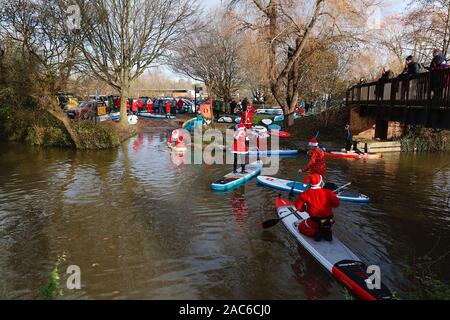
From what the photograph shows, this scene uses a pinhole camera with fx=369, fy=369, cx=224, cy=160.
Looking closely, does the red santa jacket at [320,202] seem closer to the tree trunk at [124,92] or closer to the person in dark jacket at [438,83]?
the person in dark jacket at [438,83]

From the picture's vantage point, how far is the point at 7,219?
356 inches

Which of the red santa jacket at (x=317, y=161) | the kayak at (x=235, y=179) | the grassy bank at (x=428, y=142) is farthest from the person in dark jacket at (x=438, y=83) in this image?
the grassy bank at (x=428, y=142)

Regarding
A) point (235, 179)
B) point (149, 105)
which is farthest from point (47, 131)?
point (149, 105)

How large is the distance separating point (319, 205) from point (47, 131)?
61.0 ft

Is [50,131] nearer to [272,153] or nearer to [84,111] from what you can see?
[84,111]

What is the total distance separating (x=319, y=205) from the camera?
703cm

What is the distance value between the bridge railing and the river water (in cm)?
287

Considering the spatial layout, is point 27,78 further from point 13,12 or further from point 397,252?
point 397,252

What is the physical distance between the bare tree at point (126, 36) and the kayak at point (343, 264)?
19460 mm

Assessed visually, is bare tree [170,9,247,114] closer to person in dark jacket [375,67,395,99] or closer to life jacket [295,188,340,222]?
person in dark jacket [375,67,395,99]

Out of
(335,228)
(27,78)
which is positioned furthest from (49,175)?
(335,228)

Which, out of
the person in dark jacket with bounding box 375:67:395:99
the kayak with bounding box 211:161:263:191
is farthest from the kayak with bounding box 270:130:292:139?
the kayak with bounding box 211:161:263:191

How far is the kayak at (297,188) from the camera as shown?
10.6 metres

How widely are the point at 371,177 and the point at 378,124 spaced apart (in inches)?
331
